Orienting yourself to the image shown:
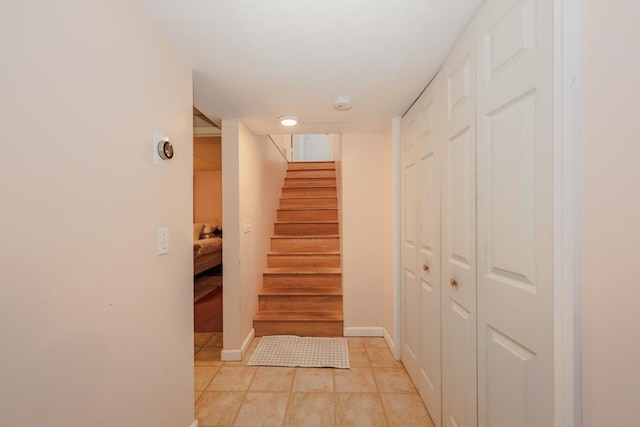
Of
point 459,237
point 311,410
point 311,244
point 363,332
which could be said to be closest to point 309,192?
point 311,244

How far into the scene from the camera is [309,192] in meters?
4.46

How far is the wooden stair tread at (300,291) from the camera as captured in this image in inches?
106

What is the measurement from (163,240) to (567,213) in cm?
145

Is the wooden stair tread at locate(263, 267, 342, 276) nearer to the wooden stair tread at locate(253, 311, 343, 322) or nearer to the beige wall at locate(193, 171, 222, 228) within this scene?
the wooden stair tread at locate(253, 311, 343, 322)

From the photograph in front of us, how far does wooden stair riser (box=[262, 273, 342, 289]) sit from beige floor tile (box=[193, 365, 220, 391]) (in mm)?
989

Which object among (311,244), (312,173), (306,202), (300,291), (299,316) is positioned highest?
(312,173)

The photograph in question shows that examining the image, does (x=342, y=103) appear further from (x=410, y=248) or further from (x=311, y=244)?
(x=311, y=244)

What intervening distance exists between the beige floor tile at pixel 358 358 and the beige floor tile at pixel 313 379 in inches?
8.4

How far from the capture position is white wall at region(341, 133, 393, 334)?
2.55 metres

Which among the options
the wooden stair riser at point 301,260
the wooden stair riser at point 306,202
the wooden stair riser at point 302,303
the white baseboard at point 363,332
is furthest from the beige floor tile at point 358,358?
the wooden stair riser at point 306,202

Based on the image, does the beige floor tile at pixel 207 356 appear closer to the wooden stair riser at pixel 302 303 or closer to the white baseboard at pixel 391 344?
the wooden stair riser at pixel 302 303

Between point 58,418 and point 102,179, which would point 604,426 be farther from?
point 102,179

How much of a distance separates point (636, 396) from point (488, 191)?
0.63 metres

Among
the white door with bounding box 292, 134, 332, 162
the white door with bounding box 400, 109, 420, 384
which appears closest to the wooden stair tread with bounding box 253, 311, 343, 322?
the white door with bounding box 400, 109, 420, 384
